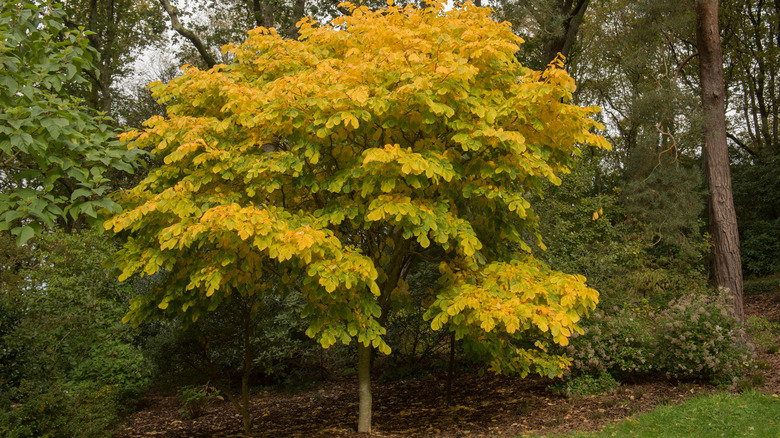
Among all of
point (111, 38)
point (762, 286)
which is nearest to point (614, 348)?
point (762, 286)

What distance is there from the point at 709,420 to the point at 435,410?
3.31m

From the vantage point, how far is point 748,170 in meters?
18.6

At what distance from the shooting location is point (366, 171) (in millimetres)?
4492

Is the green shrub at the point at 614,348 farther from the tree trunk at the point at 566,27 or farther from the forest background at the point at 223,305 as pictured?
the tree trunk at the point at 566,27

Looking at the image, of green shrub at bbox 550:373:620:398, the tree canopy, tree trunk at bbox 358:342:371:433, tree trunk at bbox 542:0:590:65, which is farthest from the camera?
tree trunk at bbox 542:0:590:65

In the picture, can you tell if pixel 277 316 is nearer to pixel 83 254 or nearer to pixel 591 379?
pixel 83 254

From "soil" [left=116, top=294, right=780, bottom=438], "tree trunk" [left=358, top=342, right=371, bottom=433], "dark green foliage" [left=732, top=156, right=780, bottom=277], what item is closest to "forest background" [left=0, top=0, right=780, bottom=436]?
"soil" [left=116, top=294, right=780, bottom=438]

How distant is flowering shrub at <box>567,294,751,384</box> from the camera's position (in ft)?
22.3

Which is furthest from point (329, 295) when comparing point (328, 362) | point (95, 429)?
point (328, 362)

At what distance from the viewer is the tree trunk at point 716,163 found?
381 inches

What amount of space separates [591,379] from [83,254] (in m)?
8.73

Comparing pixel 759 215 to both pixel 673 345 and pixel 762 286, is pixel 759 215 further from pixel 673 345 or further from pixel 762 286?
pixel 673 345

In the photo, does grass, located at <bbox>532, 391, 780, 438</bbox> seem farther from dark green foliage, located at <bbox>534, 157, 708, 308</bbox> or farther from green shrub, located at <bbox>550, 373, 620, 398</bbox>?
dark green foliage, located at <bbox>534, 157, 708, 308</bbox>

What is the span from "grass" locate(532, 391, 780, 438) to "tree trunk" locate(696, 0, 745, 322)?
417cm
